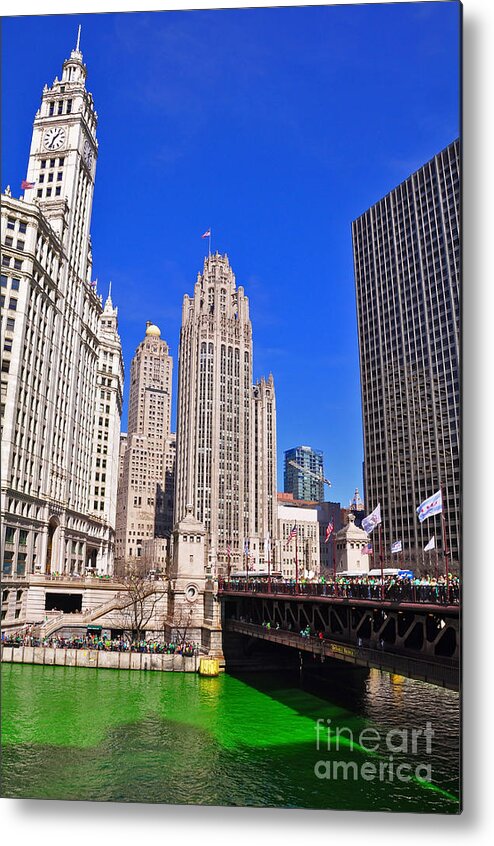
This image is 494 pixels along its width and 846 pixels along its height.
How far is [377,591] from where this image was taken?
26.6 meters

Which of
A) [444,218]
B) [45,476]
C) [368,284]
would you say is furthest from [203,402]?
[45,476]

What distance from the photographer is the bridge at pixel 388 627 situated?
21.0 m

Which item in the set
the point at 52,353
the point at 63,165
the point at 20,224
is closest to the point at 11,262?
the point at 20,224

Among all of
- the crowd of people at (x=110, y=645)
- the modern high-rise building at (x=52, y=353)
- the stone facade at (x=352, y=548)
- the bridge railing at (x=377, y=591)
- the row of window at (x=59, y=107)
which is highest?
the row of window at (x=59, y=107)

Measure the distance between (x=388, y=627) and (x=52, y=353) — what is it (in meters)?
39.4

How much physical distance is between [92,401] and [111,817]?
6276cm

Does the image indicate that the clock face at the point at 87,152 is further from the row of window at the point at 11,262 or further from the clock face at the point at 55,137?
the row of window at the point at 11,262

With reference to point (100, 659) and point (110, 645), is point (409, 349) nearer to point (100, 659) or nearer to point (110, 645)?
point (110, 645)

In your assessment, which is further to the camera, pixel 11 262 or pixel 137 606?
pixel 137 606

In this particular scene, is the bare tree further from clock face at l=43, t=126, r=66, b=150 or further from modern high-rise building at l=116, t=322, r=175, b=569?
modern high-rise building at l=116, t=322, r=175, b=569

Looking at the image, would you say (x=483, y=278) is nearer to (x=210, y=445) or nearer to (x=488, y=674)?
(x=488, y=674)

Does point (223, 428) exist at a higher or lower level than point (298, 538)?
higher

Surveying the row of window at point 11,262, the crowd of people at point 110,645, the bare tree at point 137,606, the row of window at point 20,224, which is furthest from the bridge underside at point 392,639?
the row of window at point 20,224

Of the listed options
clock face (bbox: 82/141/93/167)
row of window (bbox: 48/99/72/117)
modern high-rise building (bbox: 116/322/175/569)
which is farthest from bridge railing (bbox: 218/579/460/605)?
modern high-rise building (bbox: 116/322/175/569)
